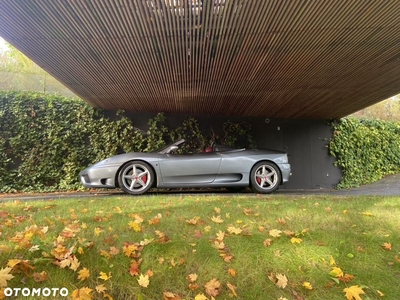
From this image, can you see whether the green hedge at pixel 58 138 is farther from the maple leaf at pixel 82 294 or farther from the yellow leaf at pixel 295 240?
the maple leaf at pixel 82 294

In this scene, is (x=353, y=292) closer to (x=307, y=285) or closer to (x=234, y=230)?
(x=307, y=285)

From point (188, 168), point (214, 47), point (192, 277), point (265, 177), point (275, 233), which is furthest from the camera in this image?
point (265, 177)

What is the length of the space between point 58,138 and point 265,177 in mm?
5822

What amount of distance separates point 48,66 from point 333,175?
28.9ft

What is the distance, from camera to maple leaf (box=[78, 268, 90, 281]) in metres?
2.08

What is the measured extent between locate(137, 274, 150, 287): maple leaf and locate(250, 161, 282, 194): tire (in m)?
4.90

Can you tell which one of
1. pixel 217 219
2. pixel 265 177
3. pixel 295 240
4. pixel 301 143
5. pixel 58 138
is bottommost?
pixel 295 240

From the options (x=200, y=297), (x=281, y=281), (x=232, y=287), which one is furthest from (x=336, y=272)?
(x=200, y=297)

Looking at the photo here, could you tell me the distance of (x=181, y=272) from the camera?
7.32 ft

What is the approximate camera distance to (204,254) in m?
2.44

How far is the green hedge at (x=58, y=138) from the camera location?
869 cm

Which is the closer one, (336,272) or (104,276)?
(104,276)

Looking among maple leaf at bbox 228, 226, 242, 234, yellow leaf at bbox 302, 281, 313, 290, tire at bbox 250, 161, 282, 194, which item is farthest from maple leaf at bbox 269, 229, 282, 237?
tire at bbox 250, 161, 282, 194

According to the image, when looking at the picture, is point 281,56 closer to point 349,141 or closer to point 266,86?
point 266,86
